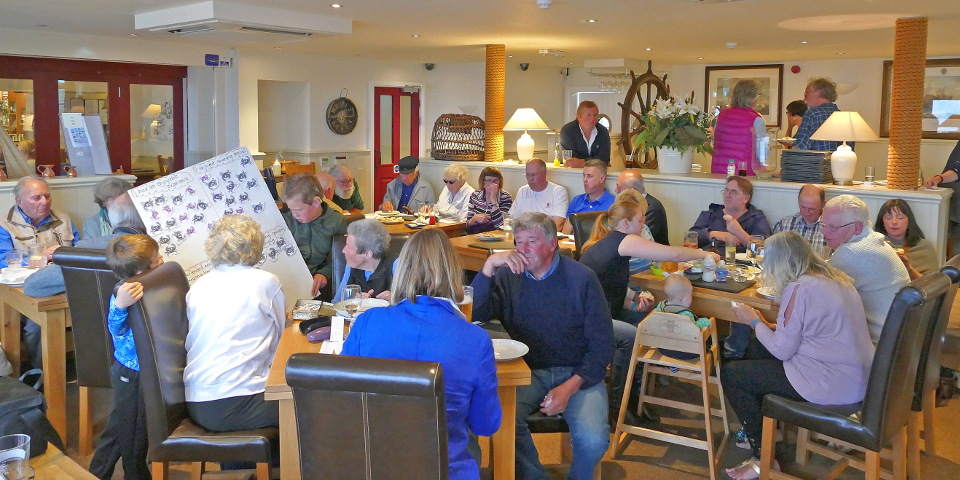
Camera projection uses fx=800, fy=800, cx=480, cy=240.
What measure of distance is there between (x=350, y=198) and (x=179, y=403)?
4.46 metres

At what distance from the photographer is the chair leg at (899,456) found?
326 centimetres

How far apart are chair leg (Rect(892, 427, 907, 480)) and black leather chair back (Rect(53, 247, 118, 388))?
3.27 metres

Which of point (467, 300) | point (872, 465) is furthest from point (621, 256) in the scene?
point (467, 300)

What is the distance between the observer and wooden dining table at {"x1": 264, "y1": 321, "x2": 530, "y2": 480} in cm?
265

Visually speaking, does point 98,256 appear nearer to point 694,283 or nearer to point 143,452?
point 143,452

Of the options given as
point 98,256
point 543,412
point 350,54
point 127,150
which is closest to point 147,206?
point 98,256

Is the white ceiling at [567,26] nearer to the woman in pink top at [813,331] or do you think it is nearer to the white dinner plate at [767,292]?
the white dinner plate at [767,292]

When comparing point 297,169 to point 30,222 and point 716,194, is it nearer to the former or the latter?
point 30,222

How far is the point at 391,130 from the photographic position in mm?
11672

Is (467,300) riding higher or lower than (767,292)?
higher

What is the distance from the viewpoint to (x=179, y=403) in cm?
288

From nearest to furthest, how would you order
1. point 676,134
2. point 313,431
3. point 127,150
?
point 313,431
point 676,134
point 127,150

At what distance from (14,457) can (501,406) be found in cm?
148

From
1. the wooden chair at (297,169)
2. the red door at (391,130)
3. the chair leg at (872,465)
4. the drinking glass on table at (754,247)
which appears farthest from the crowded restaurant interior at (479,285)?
the red door at (391,130)
